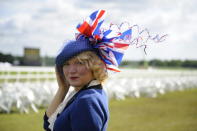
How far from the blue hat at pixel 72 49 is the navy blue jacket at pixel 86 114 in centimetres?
24

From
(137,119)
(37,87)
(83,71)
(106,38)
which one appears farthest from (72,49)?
(37,87)

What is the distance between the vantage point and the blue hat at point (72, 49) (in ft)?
6.13

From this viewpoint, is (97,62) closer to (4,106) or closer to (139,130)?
(139,130)

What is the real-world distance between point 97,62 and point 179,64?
75907 mm

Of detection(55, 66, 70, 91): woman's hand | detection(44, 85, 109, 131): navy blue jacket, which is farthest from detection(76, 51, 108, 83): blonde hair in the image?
detection(55, 66, 70, 91): woman's hand

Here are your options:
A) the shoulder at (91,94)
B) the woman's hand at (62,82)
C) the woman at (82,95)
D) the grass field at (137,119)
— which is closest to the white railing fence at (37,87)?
the grass field at (137,119)

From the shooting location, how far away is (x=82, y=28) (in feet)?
6.55

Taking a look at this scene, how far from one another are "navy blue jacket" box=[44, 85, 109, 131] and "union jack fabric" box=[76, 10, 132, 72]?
246 millimetres

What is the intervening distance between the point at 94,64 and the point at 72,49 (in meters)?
0.16

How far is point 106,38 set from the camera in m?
2.00

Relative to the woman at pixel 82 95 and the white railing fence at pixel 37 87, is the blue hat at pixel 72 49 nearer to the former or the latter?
the woman at pixel 82 95

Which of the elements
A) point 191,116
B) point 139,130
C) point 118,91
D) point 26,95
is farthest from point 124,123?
point 118,91

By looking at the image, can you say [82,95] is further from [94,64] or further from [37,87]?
[37,87]

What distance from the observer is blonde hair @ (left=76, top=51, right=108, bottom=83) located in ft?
6.13
